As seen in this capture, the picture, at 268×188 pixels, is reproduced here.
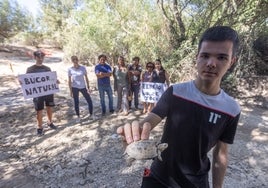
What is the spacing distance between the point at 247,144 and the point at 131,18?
8.76 metres

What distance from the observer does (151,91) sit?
6.40 meters

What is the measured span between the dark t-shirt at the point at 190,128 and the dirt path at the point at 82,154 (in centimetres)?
237

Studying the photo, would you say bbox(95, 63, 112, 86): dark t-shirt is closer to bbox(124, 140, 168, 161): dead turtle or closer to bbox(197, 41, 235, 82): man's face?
bbox(197, 41, 235, 82): man's face

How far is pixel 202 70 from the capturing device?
1342mm

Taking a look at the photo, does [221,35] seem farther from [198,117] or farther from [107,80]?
[107,80]

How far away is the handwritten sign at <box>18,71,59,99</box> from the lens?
5.37 metres

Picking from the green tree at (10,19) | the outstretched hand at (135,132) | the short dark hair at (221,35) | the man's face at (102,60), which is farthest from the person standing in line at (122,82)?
the green tree at (10,19)

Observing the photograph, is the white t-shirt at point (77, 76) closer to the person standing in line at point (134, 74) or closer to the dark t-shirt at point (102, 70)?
the dark t-shirt at point (102, 70)

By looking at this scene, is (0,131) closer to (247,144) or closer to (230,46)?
(247,144)

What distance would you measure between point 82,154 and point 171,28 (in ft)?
25.1

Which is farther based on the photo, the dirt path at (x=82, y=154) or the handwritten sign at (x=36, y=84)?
the handwritten sign at (x=36, y=84)

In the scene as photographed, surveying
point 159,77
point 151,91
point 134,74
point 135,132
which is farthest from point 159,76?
point 135,132

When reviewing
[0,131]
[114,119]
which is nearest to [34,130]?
[0,131]

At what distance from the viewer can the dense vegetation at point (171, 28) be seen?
378 inches
